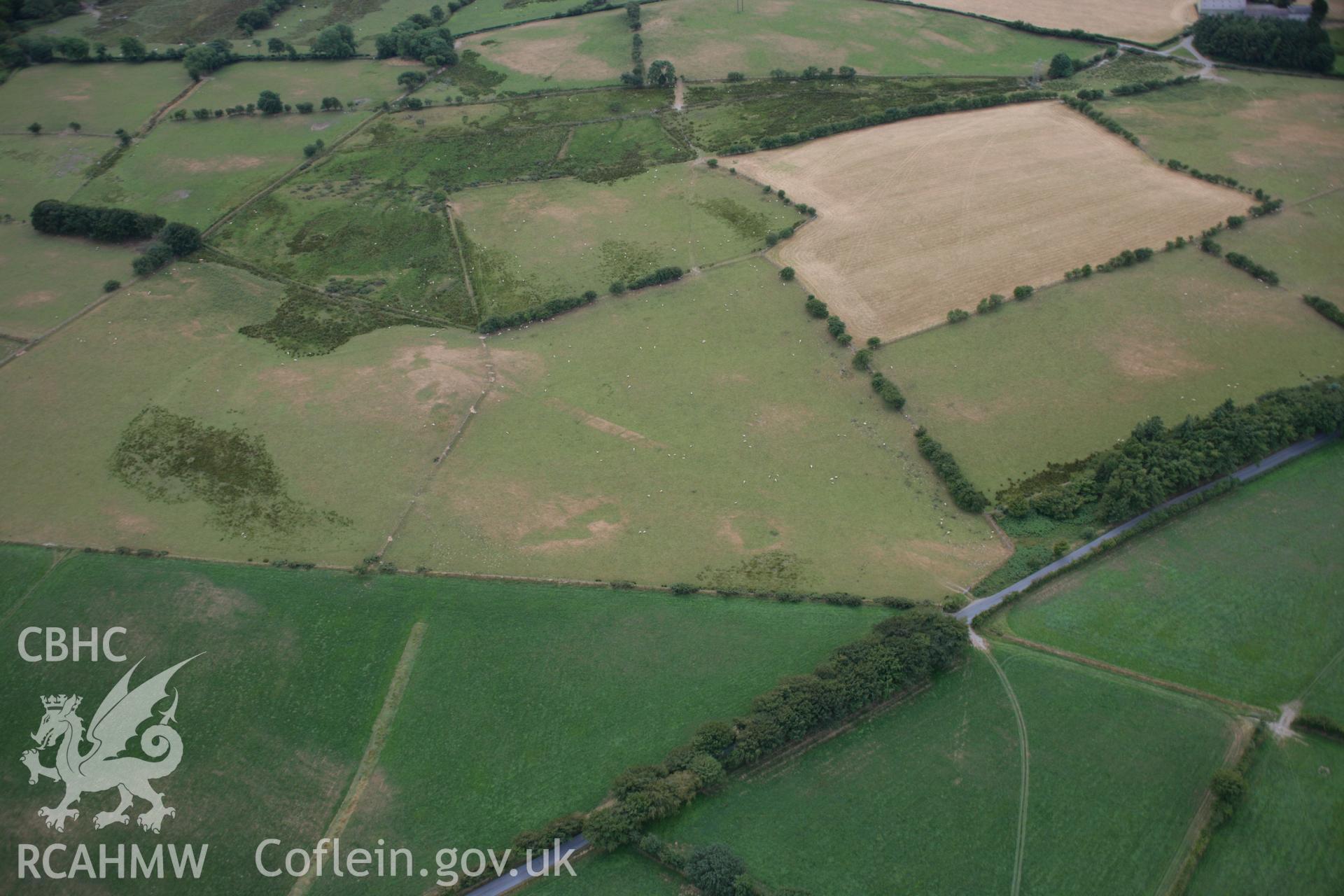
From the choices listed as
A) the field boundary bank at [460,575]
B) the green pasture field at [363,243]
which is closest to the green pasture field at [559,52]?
the green pasture field at [363,243]

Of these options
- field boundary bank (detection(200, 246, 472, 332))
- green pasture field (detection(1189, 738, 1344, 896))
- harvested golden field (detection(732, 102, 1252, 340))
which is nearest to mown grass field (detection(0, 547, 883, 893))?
green pasture field (detection(1189, 738, 1344, 896))

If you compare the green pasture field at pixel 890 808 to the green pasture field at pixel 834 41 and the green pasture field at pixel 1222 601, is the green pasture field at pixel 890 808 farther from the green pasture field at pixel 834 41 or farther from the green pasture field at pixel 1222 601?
the green pasture field at pixel 834 41

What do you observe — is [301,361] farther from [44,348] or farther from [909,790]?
[909,790]

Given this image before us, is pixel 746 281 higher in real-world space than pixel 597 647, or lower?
higher

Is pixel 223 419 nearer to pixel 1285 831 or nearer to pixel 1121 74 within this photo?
pixel 1285 831

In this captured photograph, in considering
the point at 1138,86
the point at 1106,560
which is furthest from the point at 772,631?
the point at 1138,86
